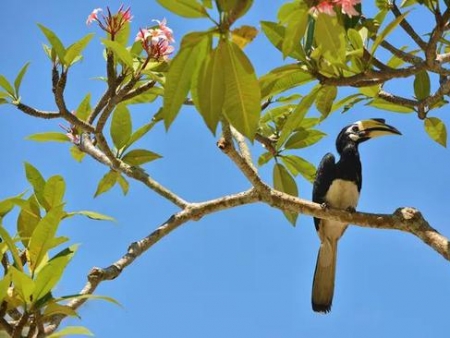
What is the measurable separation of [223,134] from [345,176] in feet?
7.52

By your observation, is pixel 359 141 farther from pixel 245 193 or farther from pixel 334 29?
pixel 334 29

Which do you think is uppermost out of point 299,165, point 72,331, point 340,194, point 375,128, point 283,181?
point 375,128

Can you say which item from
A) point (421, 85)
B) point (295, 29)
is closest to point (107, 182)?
point (421, 85)

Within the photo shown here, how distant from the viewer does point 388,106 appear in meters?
3.80

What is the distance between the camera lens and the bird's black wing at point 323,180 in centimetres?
533

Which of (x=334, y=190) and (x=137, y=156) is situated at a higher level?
(x=334, y=190)

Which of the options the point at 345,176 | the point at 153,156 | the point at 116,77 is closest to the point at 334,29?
the point at 116,77

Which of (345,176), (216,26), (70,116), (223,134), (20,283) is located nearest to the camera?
(216,26)

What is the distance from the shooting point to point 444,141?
3795 millimetres

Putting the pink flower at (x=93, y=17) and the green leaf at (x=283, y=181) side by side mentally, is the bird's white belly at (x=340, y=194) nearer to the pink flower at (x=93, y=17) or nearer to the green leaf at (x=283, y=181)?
the green leaf at (x=283, y=181)

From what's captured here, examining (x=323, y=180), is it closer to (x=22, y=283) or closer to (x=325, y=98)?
(x=325, y=98)

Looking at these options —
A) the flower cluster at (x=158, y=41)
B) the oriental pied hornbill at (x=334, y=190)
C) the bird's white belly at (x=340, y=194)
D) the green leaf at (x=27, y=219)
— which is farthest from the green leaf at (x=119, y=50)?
the bird's white belly at (x=340, y=194)

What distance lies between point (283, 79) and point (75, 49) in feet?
3.41

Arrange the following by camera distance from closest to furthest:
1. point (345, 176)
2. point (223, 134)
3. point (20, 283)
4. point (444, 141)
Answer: point (20, 283) → point (223, 134) → point (444, 141) → point (345, 176)
